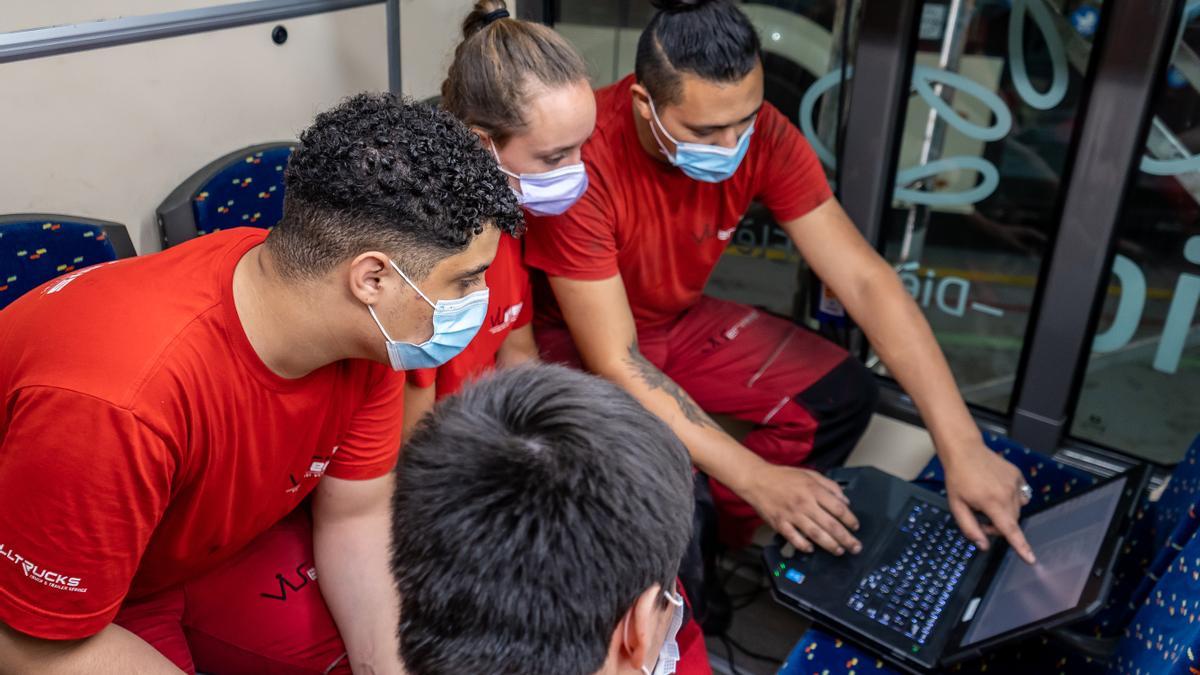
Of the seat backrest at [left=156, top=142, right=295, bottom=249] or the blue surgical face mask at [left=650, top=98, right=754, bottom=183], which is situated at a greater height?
the blue surgical face mask at [left=650, top=98, right=754, bottom=183]

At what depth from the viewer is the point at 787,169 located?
6.15ft

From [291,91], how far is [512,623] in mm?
1637

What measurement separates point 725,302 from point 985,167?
2.15ft

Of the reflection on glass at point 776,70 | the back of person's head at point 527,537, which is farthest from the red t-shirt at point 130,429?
the reflection on glass at point 776,70

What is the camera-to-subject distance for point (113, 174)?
5.72ft

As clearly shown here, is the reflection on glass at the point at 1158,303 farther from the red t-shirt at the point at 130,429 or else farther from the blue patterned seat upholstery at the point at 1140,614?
the red t-shirt at the point at 130,429

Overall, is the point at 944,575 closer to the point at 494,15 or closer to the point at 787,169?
the point at 787,169

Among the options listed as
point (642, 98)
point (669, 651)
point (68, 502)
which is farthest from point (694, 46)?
point (68, 502)

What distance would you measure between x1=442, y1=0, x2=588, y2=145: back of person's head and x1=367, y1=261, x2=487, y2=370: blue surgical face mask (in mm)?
466

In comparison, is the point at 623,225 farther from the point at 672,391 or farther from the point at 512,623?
the point at 512,623

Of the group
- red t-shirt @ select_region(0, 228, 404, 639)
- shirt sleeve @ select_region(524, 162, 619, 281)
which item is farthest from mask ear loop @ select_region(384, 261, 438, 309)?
shirt sleeve @ select_region(524, 162, 619, 281)

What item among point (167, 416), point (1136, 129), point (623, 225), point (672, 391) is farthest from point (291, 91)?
point (1136, 129)

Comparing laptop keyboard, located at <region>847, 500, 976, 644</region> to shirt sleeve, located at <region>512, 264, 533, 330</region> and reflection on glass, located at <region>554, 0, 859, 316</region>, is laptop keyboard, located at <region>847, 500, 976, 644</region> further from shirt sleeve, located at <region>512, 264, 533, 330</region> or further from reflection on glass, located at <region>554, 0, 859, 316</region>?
reflection on glass, located at <region>554, 0, 859, 316</region>

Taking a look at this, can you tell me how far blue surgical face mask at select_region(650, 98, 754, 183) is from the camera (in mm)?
1703
